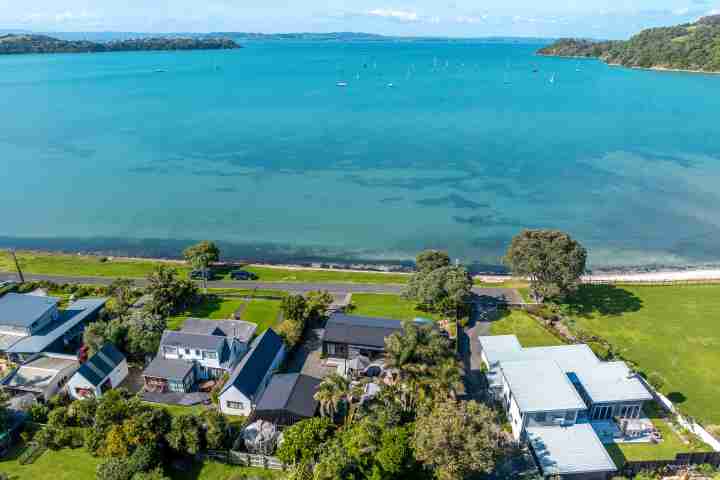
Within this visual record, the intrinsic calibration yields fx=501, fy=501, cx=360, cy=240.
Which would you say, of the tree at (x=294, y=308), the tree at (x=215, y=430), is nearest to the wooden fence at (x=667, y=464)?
the tree at (x=215, y=430)

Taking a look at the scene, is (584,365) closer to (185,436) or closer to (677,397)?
(677,397)

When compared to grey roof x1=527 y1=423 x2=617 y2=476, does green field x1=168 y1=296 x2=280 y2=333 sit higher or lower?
lower

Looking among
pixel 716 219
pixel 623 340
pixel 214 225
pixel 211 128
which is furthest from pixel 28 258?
pixel 716 219

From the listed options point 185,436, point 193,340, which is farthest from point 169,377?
point 185,436

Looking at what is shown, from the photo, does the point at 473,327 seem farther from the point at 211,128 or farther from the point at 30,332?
the point at 211,128

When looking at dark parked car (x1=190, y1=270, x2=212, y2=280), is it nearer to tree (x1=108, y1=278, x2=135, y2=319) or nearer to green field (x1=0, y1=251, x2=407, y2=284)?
green field (x1=0, y1=251, x2=407, y2=284)

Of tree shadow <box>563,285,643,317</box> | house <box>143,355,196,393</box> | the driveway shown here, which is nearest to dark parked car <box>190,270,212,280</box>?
the driveway

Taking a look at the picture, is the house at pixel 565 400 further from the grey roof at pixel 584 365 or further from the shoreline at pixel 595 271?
the shoreline at pixel 595 271
